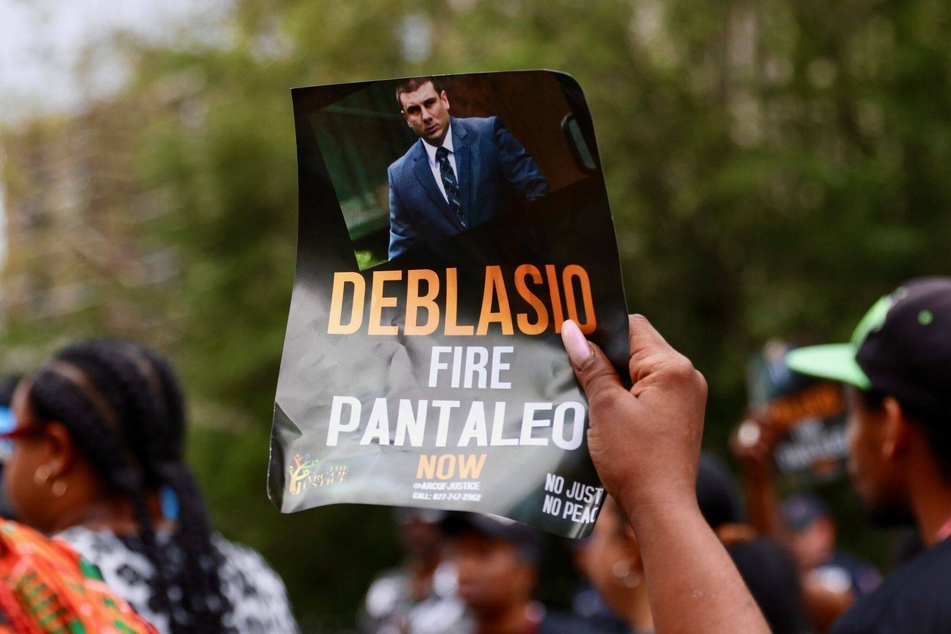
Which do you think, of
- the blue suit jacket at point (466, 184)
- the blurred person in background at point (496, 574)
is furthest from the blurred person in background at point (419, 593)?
the blue suit jacket at point (466, 184)

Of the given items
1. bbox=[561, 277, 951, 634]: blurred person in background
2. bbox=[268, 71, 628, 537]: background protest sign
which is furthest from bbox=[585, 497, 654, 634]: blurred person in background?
bbox=[268, 71, 628, 537]: background protest sign

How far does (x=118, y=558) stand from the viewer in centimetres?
219

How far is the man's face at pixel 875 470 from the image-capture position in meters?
2.10

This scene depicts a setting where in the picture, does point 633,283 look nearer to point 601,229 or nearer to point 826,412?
point 826,412

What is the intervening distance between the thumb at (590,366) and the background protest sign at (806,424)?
10.5 ft

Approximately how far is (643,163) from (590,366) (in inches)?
364

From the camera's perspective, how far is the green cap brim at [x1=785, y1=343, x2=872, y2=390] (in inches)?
87.6

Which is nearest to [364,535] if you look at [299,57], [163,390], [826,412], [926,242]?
[299,57]

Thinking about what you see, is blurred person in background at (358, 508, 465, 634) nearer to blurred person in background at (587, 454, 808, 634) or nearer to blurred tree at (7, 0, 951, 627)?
blurred person in background at (587, 454, 808, 634)

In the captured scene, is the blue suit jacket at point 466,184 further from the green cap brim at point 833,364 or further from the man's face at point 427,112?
the green cap brim at point 833,364

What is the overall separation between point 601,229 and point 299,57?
9.59 meters

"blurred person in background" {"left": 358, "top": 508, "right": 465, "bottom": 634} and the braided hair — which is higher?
the braided hair

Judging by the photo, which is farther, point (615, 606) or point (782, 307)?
point (782, 307)

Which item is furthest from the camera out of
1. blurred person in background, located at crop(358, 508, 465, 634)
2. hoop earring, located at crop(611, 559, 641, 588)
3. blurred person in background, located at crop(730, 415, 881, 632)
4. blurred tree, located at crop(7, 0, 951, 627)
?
blurred tree, located at crop(7, 0, 951, 627)
